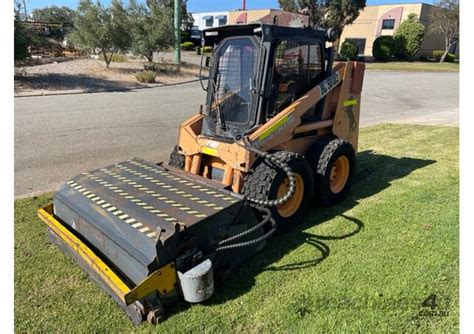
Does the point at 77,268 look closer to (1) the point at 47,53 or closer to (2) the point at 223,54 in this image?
(2) the point at 223,54

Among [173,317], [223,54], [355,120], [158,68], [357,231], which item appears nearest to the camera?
[173,317]

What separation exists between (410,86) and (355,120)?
18.0 m

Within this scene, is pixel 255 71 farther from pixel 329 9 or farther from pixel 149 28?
pixel 329 9

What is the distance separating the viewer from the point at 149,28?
2228 cm

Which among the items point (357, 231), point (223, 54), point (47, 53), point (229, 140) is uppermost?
point (47, 53)

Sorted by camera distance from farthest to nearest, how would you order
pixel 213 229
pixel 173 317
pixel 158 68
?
pixel 158 68 → pixel 213 229 → pixel 173 317

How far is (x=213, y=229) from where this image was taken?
10.6ft

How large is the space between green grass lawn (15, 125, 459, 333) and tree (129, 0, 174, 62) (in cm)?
1906

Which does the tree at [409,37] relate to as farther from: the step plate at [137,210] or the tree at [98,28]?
the step plate at [137,210]

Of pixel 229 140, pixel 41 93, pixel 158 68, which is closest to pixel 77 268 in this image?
pixel 229 140

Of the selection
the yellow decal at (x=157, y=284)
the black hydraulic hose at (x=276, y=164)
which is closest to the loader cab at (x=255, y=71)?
the black hydraulic hose at (x=276, y=164)

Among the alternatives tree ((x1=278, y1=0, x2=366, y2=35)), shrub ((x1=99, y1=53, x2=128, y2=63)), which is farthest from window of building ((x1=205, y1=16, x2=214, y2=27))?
shrub ((x1=99, y1=53, x2=128, y2=63))

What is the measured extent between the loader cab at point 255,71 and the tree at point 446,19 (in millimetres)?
43200

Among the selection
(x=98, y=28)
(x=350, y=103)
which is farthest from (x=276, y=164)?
(x=98, y=28)
